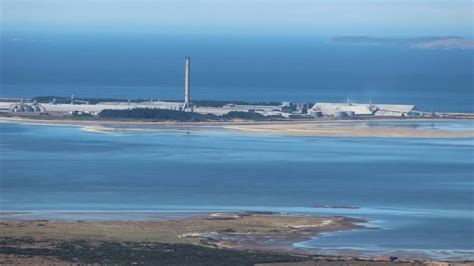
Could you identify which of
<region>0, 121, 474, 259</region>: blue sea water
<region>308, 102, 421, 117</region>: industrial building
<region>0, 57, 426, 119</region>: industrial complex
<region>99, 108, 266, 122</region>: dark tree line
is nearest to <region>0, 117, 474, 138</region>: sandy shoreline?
<region>99, 108, 266, 122</region>: dark tree line

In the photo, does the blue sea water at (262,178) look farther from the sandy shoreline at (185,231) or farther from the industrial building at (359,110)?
the industrial building at (359,110)

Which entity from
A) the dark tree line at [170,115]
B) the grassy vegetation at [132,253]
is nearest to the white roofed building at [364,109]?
the dark tree line at [170,115]

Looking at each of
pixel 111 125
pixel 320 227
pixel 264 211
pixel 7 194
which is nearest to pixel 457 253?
pixel 320 227

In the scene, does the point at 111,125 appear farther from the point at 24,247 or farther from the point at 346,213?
the point at 24,247

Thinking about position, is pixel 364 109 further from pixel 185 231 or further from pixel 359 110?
pixel 185 231

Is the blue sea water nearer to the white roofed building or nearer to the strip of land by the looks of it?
the strip of land

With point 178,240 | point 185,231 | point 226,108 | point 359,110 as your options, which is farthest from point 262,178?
point 359,110
